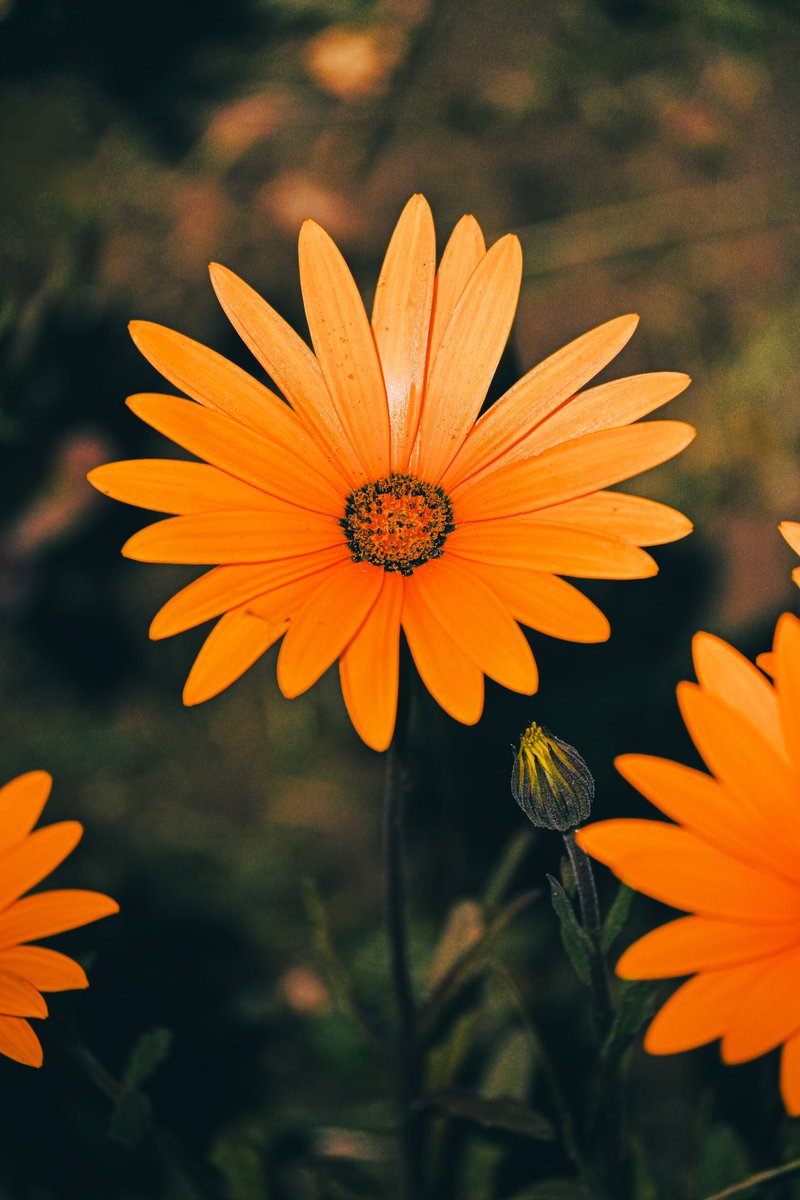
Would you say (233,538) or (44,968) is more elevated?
(233,538)

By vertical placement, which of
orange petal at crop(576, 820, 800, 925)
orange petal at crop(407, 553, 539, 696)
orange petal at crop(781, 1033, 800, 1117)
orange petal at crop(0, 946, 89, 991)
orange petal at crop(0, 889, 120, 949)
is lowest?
orange petal at crop(781, 1033, 800, 1117)

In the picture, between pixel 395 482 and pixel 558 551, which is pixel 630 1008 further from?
pixel 395 482

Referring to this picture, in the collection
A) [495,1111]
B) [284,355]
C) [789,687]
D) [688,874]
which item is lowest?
[495,1111]

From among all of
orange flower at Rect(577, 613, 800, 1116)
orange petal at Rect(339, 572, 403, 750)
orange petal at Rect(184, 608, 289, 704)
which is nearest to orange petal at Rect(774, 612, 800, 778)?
orange flower at Rect(577, 613, 800, 1116)

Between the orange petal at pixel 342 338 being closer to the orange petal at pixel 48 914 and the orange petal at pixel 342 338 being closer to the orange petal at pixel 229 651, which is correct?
the orange petal at pixel 229 651

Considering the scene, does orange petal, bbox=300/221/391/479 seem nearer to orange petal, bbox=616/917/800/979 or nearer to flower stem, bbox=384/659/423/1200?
flower stem, bbox=384/659/423/1200

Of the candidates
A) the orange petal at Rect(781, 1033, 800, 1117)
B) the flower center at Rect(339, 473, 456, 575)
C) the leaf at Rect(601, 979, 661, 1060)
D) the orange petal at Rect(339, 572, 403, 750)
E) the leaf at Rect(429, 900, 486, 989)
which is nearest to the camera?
the orange petal at Rect(781, 1033, 800, 1117)

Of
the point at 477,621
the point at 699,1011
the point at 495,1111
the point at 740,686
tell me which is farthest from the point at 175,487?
the point at 495,1111

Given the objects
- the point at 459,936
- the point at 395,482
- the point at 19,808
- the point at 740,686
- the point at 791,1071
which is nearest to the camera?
the point at 791,1071
